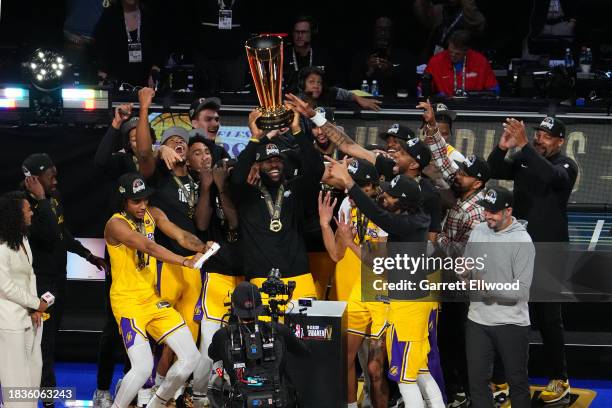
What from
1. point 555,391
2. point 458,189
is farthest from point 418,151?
point 555,391

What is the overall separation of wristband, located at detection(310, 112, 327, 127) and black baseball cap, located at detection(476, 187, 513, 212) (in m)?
1.59

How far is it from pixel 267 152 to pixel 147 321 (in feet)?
5.03

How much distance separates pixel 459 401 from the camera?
9.73 m

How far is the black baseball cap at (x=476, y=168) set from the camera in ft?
30.2

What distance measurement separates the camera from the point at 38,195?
9.38 metres

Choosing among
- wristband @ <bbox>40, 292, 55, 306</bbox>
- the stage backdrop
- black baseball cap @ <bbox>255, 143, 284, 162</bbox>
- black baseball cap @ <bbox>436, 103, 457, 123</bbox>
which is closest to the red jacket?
the stage backdrop

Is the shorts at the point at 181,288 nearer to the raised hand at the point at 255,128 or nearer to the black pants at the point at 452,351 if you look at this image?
the raised hand at the point at 255,128

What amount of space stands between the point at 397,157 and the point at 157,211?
6.13ft

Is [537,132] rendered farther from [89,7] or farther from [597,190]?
[89,7]

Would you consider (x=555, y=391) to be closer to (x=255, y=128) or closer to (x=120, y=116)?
(x=255, y=128)

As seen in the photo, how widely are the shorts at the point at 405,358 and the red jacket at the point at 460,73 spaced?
3.24m

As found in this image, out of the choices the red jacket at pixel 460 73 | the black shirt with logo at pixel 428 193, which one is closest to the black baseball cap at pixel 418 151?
the black shirt with logo at pixel 428 193

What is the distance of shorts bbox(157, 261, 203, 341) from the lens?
31.1 ft

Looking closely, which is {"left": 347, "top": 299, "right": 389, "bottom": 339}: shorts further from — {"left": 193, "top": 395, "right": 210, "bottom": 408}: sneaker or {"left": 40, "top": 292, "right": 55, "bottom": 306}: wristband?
{"left": 40, "top": 292, "right": 55, "bottom": 306}: wristband
